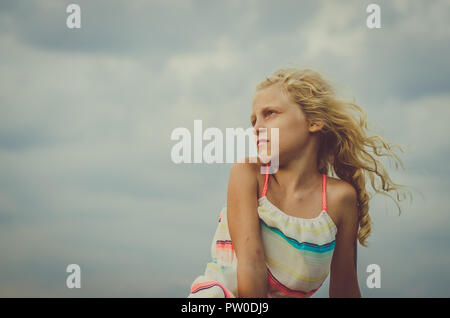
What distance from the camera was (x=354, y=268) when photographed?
87.7 inches

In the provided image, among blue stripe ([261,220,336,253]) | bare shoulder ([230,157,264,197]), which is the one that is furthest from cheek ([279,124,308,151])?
blue stripe ([261,220,336,253])

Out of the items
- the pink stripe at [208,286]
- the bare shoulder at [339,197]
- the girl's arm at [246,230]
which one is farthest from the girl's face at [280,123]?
the pink stripe at [208,286]

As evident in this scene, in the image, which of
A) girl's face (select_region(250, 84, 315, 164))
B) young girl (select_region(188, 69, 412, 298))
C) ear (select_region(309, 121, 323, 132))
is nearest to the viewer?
young girl (select_region(188, 69, 412, 298))

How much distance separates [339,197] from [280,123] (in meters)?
0.47

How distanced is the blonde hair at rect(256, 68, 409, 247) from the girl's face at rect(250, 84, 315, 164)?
5 centimetres

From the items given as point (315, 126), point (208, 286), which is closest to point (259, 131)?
point (315, 126)

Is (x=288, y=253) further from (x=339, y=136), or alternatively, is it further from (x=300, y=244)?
(x=339, y=136)

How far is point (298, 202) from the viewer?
2043mm

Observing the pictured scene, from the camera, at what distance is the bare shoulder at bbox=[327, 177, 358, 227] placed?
2.09 metres

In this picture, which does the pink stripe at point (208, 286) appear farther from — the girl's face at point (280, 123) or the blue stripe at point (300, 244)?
the girl's face at point (280, 123)

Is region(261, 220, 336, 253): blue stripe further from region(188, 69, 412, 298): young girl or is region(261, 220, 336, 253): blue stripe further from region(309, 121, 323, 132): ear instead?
region(309, 121, 323, 132): ear

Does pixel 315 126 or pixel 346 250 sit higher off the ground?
pixel 315 126

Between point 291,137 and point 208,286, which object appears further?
point 291,137

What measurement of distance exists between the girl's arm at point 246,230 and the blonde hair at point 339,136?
0.41m
